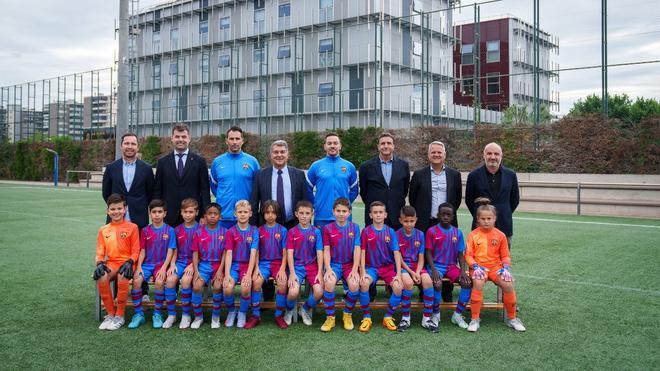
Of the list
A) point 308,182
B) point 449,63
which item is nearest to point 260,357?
point 308,182

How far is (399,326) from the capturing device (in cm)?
460

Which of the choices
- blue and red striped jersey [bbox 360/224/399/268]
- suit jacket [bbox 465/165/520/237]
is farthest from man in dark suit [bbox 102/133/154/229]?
suit jacket [bbox 465/165/520/237]

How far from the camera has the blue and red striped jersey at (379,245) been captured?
493 centimetres

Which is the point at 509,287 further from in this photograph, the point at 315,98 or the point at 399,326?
the point at 315,98

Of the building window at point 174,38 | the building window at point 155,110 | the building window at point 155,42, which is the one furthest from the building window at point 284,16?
the building window at point 155,42

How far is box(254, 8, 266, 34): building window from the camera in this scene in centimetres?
3238

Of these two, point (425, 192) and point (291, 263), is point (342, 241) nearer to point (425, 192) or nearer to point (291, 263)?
point (291, 263)

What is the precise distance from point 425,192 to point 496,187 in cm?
71

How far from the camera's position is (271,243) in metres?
4.93

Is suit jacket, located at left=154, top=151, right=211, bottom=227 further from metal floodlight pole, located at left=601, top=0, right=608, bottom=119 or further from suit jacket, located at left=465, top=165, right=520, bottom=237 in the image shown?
metal floodlight pole, located at left=601, top=0, right=608, bottom=119

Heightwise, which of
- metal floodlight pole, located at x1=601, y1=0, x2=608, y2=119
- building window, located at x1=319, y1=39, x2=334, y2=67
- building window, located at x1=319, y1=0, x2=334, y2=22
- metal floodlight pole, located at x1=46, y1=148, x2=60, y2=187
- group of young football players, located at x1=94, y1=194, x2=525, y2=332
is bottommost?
group of young football players, located at x1=94, y1=194, x2=525, y2=332

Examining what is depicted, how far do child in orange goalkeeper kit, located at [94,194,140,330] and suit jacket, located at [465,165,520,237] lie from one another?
3.30m

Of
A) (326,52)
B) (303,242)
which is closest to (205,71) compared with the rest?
(326,52)

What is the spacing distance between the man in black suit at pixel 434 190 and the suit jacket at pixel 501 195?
0.18 metres
